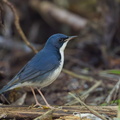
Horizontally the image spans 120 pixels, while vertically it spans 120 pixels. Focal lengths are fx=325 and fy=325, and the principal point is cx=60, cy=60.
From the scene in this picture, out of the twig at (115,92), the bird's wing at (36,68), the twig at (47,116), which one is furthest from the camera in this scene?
the twig at (115,92)

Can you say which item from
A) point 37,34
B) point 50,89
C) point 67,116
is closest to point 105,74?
point 50,89

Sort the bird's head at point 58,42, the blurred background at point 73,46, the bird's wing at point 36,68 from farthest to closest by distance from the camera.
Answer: the blurred background at point 73,46 → the bird's head at point 58,42 → the bird's wing at point 36,68

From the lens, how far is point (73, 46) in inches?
383

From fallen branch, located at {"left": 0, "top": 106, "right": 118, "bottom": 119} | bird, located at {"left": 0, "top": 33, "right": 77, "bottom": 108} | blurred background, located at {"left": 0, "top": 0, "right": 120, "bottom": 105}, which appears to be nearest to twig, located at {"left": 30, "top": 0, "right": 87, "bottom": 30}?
blurred background, located at {"left": 0, "top": 0, "right": 120, "bottom": 105}

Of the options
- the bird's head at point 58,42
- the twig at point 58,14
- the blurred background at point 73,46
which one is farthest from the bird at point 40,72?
the twig at point 58,14

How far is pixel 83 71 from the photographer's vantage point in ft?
26.9

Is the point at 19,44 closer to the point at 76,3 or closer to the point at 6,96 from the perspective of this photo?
the point at 76,3

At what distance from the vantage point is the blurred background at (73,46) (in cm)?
652

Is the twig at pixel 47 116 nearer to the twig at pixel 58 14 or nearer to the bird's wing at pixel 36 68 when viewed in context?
the bird's wing at pixel 36 68

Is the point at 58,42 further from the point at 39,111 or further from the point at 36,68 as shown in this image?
the point at 39,111

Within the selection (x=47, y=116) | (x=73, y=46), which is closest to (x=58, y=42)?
(x=47, y=116)

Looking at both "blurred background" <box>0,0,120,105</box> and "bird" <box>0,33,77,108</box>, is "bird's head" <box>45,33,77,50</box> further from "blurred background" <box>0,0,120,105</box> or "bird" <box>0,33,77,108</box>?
"blurred background" <box>0,0,120,105</box>

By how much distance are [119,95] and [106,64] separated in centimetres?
256

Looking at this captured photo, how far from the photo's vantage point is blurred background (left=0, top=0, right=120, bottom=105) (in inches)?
257
